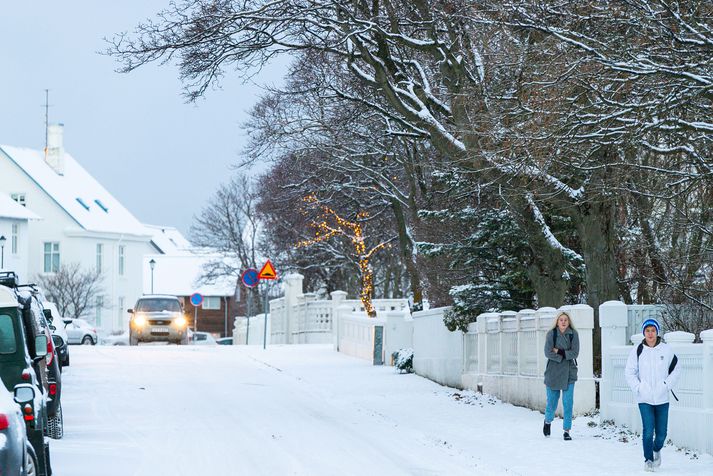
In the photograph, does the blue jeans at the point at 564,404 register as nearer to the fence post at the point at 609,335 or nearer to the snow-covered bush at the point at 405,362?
the fence post at the point at 609,335

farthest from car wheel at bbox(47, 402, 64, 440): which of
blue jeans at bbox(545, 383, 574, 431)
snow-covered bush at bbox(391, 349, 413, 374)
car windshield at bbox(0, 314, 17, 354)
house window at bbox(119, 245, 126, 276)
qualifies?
house window at bbox(119, 245, 126, 276)

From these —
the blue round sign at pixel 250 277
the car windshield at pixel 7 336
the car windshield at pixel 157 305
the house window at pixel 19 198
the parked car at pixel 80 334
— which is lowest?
the parked car at pixel 80 334

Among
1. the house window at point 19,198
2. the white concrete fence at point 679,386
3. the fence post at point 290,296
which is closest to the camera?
the white concrete fence at point 679,386

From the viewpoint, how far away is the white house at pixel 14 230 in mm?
71938

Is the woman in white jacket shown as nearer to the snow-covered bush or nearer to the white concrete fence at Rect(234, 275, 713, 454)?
the white concrete fence at Rect(234, 275, 713, 454)

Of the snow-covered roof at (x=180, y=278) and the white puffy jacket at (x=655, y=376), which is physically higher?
the snow-covered roof at (x=180, y=278)

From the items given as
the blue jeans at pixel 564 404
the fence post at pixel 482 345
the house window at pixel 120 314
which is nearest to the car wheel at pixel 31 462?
the blue jeans at pixel 564 404

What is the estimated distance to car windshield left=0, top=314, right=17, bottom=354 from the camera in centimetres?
1298

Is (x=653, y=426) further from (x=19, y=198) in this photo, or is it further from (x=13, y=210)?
(x=19, y=198)

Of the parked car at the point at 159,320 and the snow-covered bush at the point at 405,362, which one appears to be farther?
the parked car at the point at 159,320

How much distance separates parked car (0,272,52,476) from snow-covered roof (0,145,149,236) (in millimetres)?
66783

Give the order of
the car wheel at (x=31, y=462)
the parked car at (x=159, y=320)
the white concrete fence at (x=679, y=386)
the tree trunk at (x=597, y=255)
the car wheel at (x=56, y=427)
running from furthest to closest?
1. the parked car at (x=159, y=320)
2. the tree trunk at (x=597, y=255)
3. the car wheel at (x=56, y=427)
4. the white concrete fence at (x=679, y=386)
5. the car wheel at (x=31, y=462)

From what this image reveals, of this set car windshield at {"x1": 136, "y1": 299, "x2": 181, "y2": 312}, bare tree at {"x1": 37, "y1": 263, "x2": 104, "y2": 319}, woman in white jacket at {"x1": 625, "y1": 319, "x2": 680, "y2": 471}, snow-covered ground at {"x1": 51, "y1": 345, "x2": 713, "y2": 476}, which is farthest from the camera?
bare tree at {"x1": 37, "y1": 263, "x2": 104, "y2": 319}

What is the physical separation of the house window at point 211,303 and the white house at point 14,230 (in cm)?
2810
